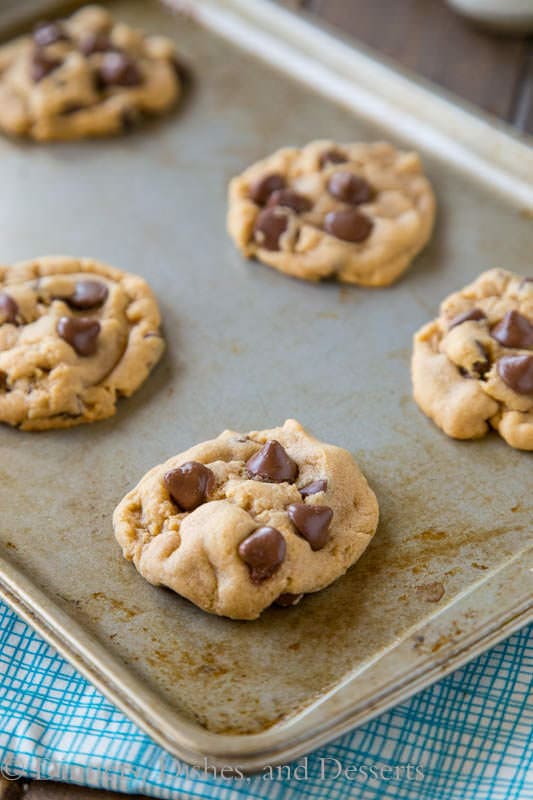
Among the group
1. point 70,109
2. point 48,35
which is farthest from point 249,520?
point 48,35

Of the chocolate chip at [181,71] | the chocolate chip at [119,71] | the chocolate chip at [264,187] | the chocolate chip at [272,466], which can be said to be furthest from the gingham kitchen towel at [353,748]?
the chocolate chip at [181,71]

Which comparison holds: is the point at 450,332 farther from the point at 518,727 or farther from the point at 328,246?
the point at 518,727

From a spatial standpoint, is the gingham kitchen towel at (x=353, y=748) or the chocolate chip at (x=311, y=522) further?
the chocolate chip at (x=311, y=522)

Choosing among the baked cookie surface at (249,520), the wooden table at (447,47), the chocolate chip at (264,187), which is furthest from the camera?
the wooden table at (447,47)

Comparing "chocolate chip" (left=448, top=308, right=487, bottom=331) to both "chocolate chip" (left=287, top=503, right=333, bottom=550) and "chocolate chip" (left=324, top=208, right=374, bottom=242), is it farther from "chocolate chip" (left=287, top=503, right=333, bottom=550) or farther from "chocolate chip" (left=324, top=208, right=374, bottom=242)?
"chocolate chip" (left=287, top=503, right=333, bottom=550)

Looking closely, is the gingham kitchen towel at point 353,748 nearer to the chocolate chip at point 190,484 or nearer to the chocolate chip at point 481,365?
the chocolate chip at point 190,484

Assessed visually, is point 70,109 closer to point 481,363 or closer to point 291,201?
point 291,201
